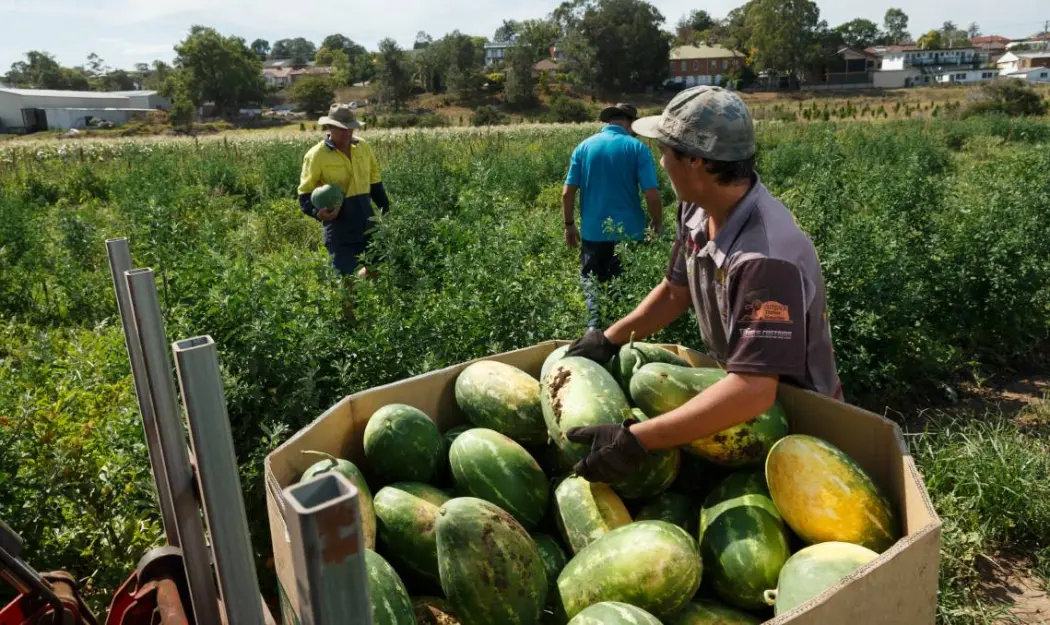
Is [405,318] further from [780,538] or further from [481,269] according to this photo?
[780,538]

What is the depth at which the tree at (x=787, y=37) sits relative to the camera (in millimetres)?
83250

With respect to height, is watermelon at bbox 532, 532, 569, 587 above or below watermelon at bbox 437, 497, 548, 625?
below

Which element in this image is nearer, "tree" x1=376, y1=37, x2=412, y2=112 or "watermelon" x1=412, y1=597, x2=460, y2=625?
"watermelon" x1=412, y1=597, x2=460, y2=625

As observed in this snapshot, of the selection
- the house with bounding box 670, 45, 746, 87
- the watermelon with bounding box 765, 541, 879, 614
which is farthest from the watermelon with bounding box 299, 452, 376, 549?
the house with bounding box 670, 45, 746, 87

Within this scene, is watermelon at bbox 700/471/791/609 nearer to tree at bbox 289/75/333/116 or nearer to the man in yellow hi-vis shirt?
the man in yellow hi-vis shirt

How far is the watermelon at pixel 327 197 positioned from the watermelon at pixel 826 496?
503 cm

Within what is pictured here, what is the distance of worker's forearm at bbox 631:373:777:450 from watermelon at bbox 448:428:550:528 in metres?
0.40

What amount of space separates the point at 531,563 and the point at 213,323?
2.61 meters

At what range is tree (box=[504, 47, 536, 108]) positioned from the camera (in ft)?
237

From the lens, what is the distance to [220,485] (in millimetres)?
1228

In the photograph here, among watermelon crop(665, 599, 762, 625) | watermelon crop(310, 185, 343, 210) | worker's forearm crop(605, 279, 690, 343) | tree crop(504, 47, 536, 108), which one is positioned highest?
tree crop(504, 47, 536, 108)

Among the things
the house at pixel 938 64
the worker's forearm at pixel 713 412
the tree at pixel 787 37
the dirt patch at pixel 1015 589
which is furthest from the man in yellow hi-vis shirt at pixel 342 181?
the house at pixel 938 64

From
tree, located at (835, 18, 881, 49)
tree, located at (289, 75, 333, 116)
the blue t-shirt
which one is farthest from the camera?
tree, located at (835, 18, 881, 49)

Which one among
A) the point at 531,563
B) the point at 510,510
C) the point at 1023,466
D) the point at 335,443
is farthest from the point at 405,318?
the point at 1023,466
